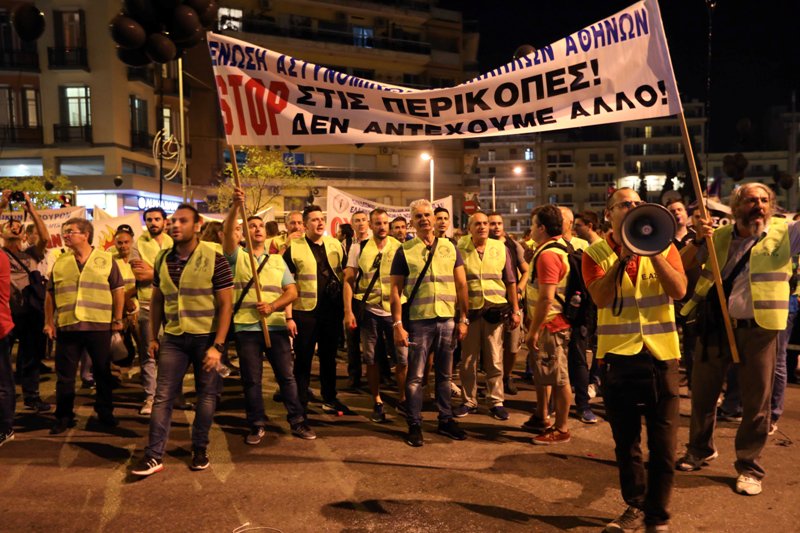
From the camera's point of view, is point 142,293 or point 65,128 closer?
point 142,293

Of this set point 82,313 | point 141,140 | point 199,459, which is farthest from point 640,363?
point 141,140

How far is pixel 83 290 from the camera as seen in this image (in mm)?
6277

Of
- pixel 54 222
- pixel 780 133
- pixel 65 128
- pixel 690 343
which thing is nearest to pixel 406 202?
pixel 65 128

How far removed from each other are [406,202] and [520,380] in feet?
125

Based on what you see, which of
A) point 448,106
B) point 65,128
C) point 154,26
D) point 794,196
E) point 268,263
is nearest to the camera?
point 448,106

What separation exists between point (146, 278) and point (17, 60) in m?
31.8

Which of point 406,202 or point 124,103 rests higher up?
point 124,103

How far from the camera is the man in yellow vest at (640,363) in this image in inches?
146

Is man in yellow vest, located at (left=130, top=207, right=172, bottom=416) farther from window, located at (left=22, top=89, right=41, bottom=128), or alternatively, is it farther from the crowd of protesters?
window, located at (left=22, top=89, right=41, bottom=128)

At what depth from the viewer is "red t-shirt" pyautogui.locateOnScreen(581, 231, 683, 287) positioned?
151 inches

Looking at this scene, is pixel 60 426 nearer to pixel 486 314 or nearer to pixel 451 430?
pixel 451 430

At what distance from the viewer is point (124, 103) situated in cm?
3319

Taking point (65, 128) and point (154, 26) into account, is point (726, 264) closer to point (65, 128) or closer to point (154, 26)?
point (154, 26)

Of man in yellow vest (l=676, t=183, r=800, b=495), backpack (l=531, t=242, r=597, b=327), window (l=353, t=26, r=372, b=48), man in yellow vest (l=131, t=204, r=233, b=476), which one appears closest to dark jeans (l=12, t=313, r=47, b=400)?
man in yellow vest (l=131, t=204, r=233, b=476)
